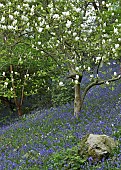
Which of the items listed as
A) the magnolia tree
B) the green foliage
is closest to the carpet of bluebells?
the green foliage

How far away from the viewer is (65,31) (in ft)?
34.8

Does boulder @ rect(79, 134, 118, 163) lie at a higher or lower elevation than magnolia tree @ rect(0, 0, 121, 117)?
lower

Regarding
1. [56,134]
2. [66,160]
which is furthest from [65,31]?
[66,160]

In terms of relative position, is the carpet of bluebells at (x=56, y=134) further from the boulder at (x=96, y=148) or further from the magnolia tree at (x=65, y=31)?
the magnolia tree at (x=65, y=31)

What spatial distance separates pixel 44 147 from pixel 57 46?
3.80 m

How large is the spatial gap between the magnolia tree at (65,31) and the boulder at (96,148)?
3.36 meters

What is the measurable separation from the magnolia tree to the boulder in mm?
3356

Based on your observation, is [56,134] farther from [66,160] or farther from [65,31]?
[65,31]

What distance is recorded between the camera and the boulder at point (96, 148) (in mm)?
6523

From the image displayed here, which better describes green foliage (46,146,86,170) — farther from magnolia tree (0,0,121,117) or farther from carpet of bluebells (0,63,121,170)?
magnolia tree (0,0,121,117)

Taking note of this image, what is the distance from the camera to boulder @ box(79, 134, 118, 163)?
21.4 feet

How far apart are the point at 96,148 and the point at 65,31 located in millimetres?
5090

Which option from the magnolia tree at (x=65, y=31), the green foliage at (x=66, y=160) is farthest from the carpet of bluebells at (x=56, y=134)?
the magnolia tree at (x=65, y=31)

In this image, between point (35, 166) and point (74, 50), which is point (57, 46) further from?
point (35, 166)
